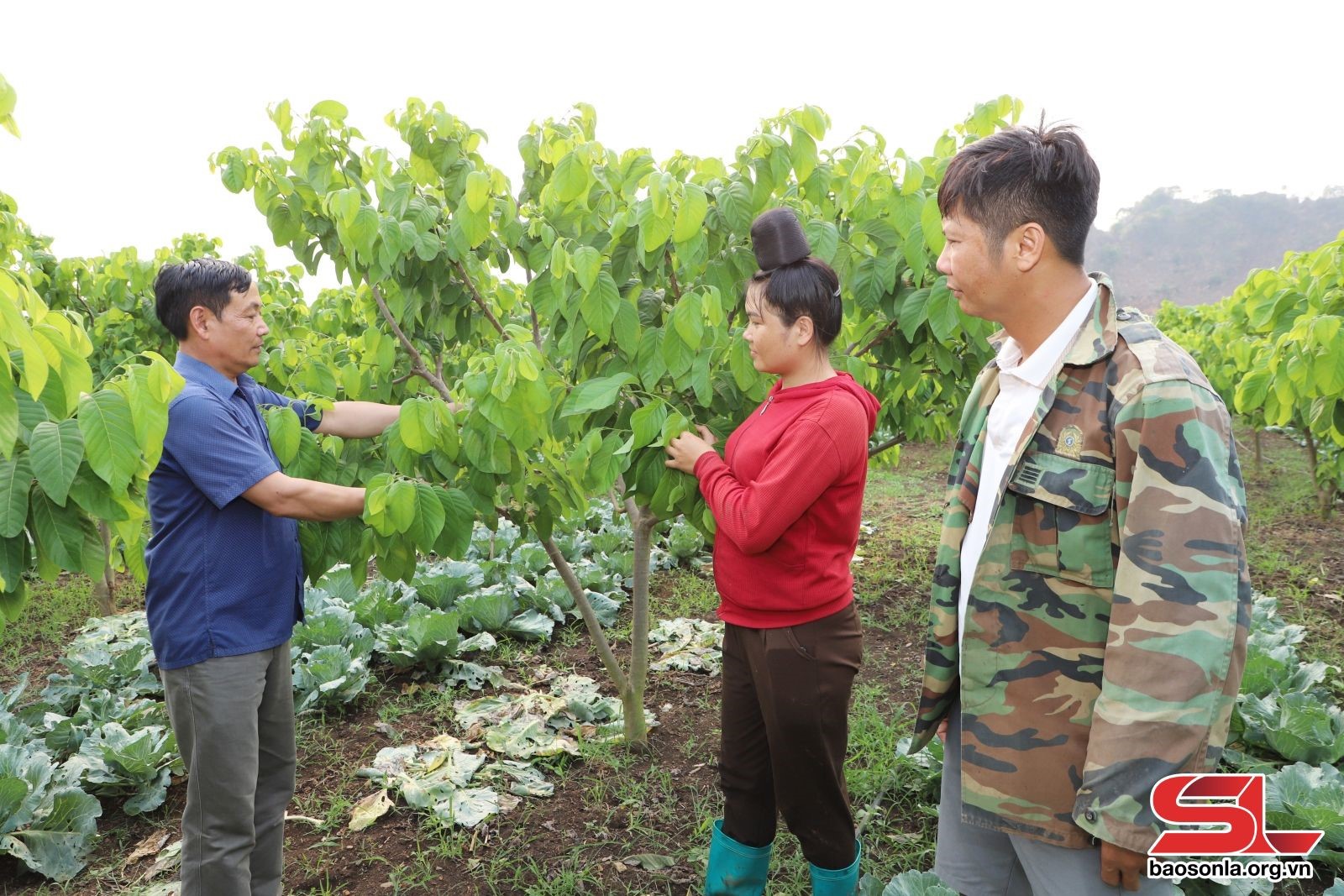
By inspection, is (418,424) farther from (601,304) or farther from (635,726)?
(635,726)

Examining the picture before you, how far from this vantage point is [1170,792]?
4.33ft

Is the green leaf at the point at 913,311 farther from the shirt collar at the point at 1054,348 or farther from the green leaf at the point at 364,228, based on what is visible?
the green leaf at the point at 364,228

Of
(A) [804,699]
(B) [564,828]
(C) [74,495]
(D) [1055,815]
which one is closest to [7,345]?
(C) [74,495]

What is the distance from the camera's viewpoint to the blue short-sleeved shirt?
2.22m

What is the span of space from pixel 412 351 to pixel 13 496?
1.81 m

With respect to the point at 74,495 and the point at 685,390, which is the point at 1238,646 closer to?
the point at 685,390

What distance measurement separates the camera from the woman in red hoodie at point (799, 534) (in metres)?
2.06

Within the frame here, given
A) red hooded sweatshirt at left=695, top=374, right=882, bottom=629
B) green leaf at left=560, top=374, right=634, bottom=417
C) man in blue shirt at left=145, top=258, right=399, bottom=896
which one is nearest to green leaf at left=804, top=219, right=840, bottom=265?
red hooded sweatshirt at left=695, top=374, right=882, bottom=629

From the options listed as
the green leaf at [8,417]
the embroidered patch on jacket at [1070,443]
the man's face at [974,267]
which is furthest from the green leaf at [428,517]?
the embroidered patch on jacket at [1070,443]

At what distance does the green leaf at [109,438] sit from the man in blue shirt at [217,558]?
601mm

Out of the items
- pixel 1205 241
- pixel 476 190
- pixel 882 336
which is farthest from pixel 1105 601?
pixel 1205 241

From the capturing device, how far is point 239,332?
2404 mm

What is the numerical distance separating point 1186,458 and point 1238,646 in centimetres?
31

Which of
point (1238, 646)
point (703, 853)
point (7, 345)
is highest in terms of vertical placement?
point (7, 345)
